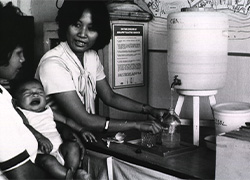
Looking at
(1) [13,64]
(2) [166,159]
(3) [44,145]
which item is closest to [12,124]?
(1) [13,64]

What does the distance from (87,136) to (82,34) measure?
0.68 metres

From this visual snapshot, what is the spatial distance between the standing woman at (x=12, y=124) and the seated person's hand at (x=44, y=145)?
329 mm

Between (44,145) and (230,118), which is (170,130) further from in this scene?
(44,145)

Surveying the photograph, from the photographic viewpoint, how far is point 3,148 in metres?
1.47

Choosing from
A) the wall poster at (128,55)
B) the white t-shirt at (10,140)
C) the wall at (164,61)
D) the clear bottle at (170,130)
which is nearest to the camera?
the white t-shirt at (10,140)

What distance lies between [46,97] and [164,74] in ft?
3.63

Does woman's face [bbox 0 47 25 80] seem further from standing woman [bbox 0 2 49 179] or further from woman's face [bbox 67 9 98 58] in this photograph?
woman's face [bbox 67 9 98 58]

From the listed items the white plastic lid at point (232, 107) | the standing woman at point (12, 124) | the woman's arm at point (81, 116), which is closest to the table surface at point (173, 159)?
the woman's arm at point (81, 116)

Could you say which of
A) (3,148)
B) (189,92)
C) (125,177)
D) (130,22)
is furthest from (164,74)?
(3,148)

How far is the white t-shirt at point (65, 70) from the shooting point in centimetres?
232

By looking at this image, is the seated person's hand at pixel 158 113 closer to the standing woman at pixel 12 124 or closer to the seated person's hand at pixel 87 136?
the seated person's hand at pixel 87 136

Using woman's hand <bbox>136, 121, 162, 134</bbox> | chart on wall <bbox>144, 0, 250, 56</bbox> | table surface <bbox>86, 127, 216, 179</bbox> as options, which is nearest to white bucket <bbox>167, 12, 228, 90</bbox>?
woman's hand <bbox>136, 121, 162, 134</bbox>

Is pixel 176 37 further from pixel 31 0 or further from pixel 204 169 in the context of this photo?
pixel 31 0

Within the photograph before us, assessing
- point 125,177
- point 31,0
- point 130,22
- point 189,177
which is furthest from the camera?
point 31,0
